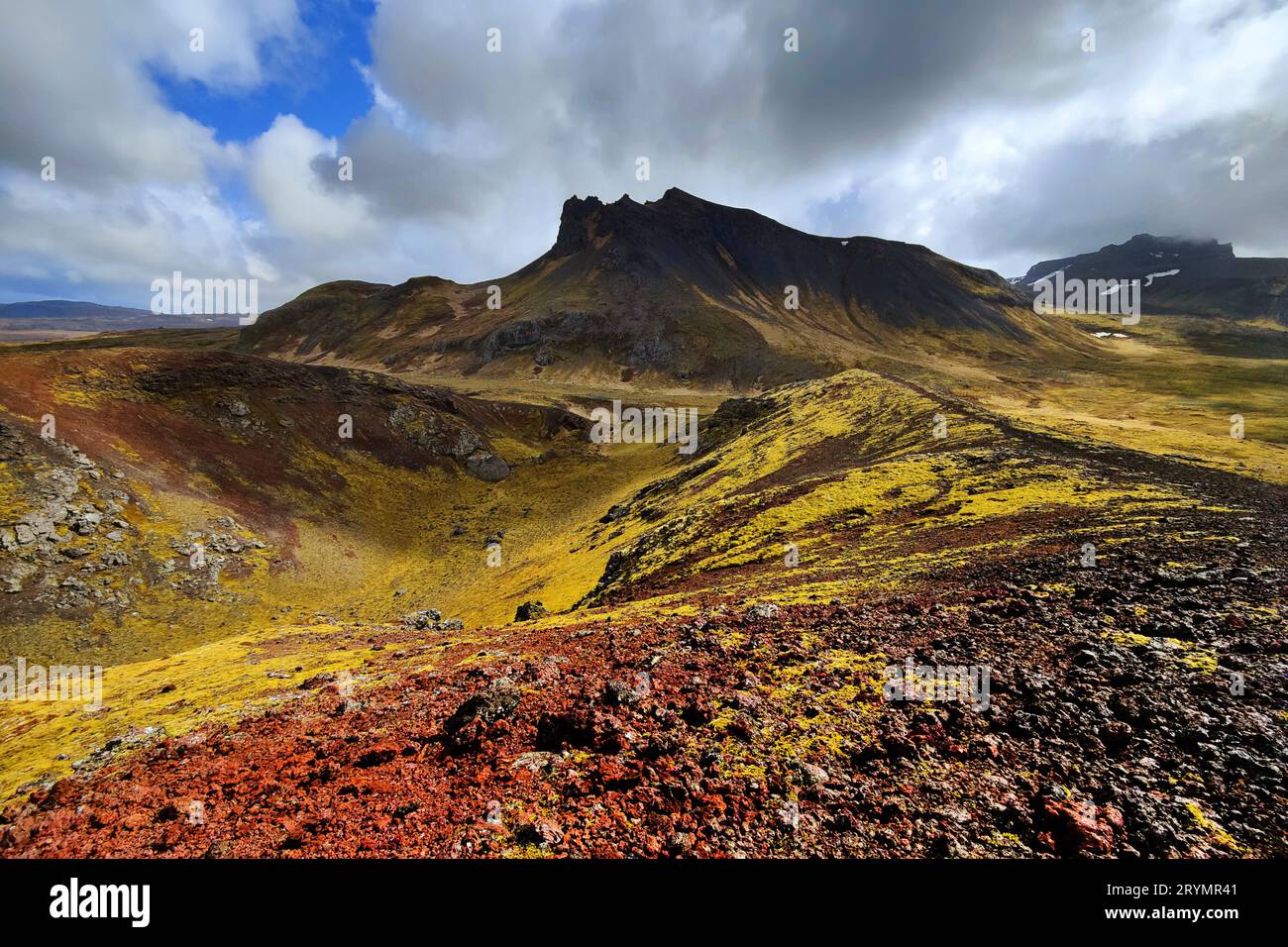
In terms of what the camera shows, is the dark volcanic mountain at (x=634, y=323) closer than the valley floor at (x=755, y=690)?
No

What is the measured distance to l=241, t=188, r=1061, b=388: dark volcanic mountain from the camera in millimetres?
139125

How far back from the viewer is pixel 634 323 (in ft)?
488

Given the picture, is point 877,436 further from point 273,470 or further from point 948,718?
point 273,470

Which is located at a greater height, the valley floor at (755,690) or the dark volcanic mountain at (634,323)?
the dark volcanic mountain at (634,323)

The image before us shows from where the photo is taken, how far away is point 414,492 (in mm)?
50156

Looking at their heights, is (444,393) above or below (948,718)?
above

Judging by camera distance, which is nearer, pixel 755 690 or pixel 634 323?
pixel 755 690

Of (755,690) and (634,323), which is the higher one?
(634,323)

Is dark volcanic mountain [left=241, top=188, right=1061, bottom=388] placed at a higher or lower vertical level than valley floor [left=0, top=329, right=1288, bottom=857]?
higher

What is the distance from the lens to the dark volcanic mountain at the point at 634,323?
139125 mm

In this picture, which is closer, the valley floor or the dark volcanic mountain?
the valley floor
